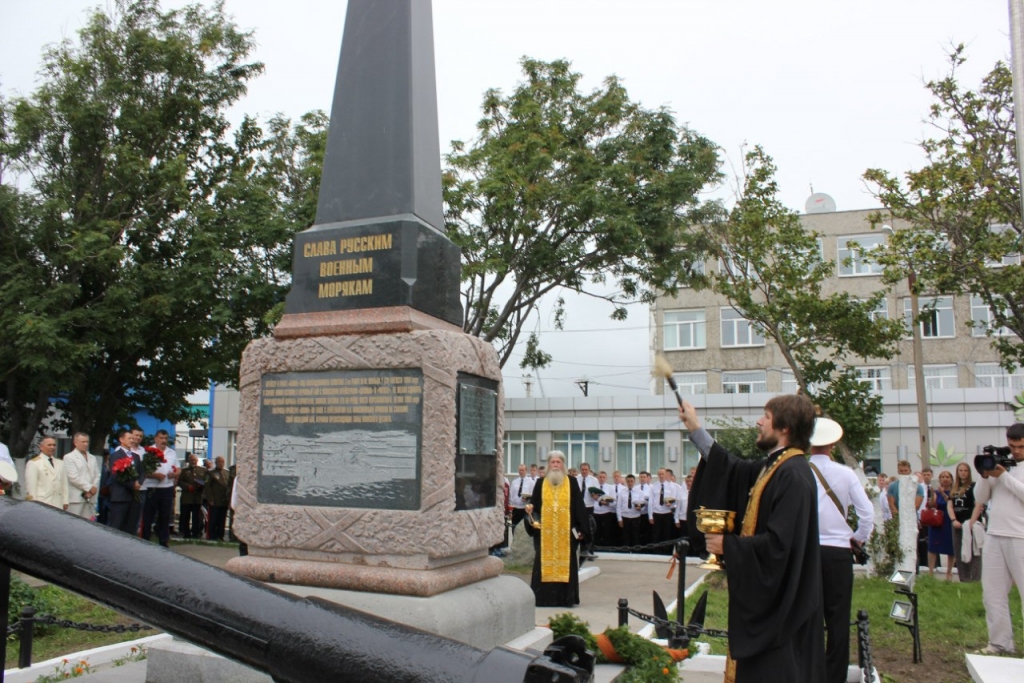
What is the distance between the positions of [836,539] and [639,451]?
29.0 meters

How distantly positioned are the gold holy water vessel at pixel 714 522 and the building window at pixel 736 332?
117 feet

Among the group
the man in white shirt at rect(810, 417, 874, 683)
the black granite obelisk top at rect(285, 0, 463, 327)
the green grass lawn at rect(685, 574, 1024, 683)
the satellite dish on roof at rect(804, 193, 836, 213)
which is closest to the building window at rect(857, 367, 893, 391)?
the satellite dish on roof at rect(804, 193, 836, 213)

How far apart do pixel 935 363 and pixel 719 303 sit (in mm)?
9595

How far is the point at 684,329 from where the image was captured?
131 ft

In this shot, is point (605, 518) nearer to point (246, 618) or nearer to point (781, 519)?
point (781, 519)

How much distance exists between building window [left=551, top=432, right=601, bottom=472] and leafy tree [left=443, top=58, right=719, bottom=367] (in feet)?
56.0

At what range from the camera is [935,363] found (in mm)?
36281

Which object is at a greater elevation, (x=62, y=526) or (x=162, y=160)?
(x=162, y=160)

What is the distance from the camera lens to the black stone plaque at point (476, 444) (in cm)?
522

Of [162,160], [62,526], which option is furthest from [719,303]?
[62,526]

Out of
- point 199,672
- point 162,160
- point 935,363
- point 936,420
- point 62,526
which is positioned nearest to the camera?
point 62,526

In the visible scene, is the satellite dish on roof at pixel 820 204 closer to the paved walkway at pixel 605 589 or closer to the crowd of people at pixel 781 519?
the crowd of people at pixel 781 519

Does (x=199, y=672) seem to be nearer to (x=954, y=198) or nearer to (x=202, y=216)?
(x=202, y=216)

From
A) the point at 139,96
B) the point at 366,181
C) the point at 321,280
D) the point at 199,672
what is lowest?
the point at 199,672
